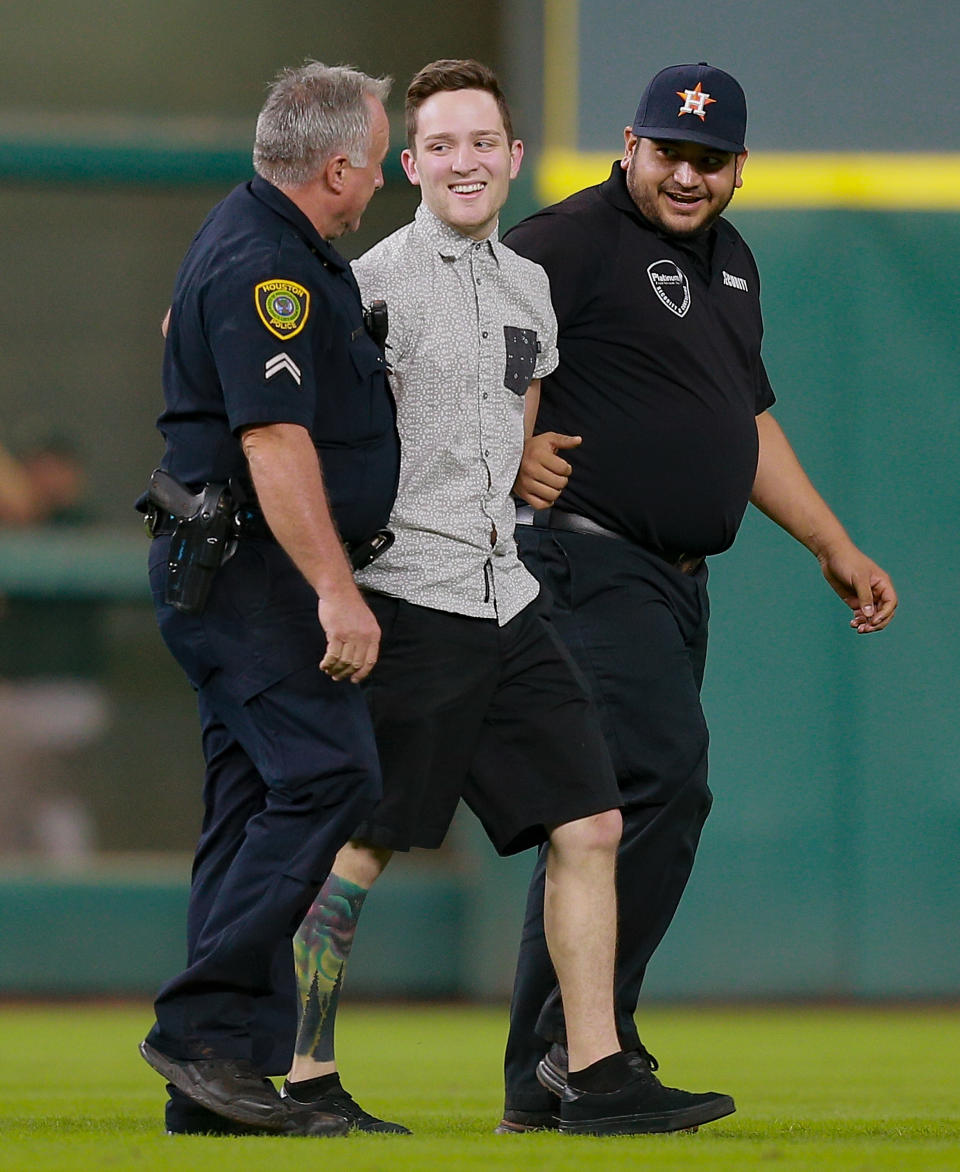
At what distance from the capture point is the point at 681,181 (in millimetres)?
4770

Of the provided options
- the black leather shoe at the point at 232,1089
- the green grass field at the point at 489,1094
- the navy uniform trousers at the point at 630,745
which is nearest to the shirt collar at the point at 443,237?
the navy uniform trousers at the point at 630,745

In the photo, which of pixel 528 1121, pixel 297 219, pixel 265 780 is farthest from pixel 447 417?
pixel 528 1121

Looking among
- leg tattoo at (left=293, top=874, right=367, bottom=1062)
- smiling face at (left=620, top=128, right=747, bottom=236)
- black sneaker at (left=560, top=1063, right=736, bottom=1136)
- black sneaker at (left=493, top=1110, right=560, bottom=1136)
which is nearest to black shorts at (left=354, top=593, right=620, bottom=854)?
leg tattoo at (left=293, top=874, right=367, bottom=1062)

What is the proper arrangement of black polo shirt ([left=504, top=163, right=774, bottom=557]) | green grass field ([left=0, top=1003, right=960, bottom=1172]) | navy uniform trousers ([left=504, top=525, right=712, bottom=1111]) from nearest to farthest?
green grass field ([left=0, top=1003, right=960, bottom=1172]), navy uniform trousers ([left=504, top=525, right=712, bottom=1111]), black polo shirt ([left=504, top=163, right=774, bottom=557])

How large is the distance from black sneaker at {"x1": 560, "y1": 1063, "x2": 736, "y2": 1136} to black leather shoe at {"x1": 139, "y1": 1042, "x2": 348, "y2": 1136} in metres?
0.53

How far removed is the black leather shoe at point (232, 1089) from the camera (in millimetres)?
3924

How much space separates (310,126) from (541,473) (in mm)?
852

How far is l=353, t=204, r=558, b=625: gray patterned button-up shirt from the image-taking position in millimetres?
4172

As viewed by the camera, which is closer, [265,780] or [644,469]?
[265,780]

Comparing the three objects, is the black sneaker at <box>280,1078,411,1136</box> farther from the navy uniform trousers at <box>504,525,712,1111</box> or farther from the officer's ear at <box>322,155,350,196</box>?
the officer's ear at <box>322,155,350,196</box>

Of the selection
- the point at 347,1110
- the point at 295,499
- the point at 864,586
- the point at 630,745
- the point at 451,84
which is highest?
the point at 451,84

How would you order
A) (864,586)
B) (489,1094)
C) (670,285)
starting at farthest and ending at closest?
(489,1094) → (864,586) → (670,285)

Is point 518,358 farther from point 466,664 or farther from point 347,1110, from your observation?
point 347,1110

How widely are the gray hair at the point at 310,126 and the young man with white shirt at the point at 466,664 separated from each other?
0.81 feet
